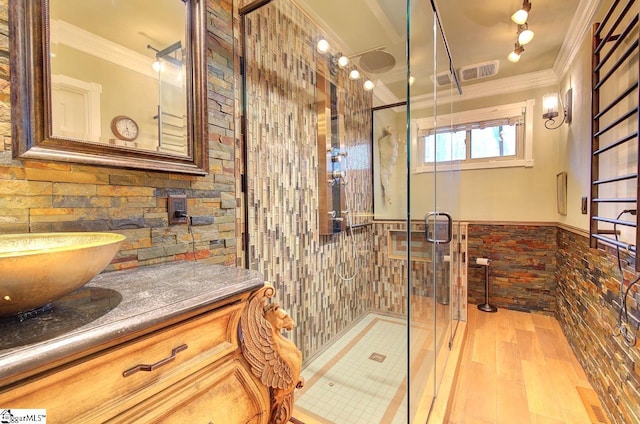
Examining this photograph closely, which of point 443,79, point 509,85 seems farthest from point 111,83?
point 509,85

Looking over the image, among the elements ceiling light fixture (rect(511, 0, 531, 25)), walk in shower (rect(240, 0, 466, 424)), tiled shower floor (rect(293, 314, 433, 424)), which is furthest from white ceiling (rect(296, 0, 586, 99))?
tiled shower floor (rect(293, 314, 433, 424))

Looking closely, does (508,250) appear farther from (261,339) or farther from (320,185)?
(261,339)

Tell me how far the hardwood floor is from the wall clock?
6.78 feet

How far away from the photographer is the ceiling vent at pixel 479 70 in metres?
2.75

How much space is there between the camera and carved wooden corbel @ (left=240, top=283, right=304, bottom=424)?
30.2 inches

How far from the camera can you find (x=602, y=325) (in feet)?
5.33

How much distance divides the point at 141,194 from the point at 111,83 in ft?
1.27

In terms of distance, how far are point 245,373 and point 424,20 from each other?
6.74 feet

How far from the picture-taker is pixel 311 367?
6.54ft

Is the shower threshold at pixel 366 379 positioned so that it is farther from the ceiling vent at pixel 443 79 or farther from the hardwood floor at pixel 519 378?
the ceiling vent at pixel 443 79

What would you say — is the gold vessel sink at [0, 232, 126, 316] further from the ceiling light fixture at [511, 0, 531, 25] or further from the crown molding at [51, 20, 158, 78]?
the ceiling light fixture at [511, 0, 531, 25]

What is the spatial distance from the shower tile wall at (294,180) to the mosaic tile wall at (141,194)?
0.21 metres

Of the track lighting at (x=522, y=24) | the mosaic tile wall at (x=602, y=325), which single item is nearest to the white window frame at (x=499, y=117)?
the track lighting at (x=522, y=24)

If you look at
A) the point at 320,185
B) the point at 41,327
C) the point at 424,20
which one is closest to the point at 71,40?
the point at 41,327
